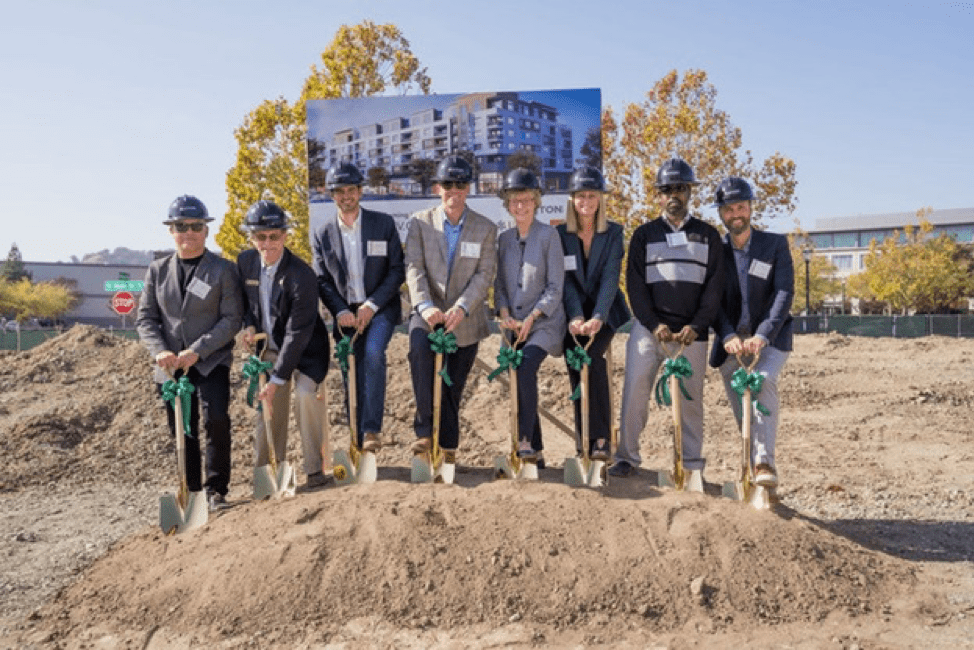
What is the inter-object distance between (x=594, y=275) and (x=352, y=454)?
2248 millimetres

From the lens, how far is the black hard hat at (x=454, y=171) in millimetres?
6262

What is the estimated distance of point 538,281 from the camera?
6.38 m

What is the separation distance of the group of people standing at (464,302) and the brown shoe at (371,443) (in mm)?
15

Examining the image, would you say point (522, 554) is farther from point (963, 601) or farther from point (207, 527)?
point (963, 601)

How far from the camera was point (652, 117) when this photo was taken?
26000 millimetres

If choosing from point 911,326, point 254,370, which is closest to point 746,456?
point 254,370

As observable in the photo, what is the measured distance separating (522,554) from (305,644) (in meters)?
1.34

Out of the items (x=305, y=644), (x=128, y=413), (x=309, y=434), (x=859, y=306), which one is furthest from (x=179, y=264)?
(x=859, y=306)

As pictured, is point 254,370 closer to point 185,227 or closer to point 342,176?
point 185,227

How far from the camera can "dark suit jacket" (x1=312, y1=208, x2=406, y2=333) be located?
6.48 metres

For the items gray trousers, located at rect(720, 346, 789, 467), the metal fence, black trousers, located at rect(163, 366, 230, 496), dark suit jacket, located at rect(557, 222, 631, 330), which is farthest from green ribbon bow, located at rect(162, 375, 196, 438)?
the metal fence

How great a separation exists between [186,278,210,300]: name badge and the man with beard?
370 cm

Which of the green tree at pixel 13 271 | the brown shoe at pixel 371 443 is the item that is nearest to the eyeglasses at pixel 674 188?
the brown shoe at pixel 371 443

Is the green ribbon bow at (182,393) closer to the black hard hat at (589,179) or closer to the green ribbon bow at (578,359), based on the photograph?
the green ribbon bow at (578,359)
